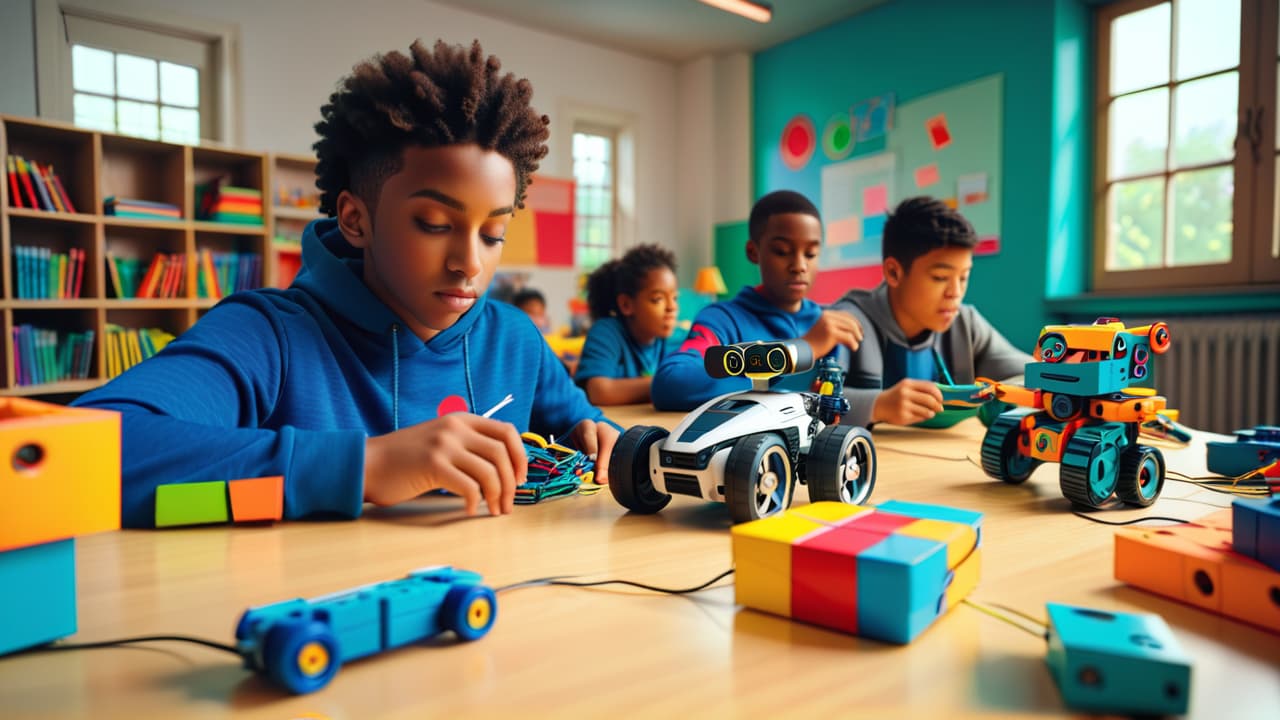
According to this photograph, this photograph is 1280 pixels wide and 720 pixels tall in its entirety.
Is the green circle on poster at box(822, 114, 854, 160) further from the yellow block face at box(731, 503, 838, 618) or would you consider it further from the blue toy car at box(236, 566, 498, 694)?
the blue toy car at box(236, 566, 498, 694)

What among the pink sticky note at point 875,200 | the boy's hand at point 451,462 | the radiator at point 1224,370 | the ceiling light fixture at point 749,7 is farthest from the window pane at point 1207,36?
the boy's hand at point 451,462

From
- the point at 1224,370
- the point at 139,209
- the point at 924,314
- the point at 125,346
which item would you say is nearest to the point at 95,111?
the point at 139,209

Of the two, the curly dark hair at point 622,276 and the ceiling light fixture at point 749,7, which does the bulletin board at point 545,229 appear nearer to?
the ceiling light fixture at point 749,7

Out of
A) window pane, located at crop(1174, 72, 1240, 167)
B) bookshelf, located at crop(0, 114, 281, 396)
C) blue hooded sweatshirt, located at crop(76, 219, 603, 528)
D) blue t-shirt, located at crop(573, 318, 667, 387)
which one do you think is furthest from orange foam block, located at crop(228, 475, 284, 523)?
window pane, located at crop(1174, 72, 1240, 167)

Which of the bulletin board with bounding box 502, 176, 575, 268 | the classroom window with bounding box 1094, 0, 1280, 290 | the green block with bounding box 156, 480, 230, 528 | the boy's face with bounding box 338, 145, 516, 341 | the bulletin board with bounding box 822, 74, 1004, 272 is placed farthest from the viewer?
the bulletin board with bounding box 502, 176, 575, 268

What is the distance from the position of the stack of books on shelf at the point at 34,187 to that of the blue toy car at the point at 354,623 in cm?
347

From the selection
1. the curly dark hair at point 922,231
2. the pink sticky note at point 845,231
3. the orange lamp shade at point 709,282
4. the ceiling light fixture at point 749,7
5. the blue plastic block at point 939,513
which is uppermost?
the ceiling light fixture at point 749,7

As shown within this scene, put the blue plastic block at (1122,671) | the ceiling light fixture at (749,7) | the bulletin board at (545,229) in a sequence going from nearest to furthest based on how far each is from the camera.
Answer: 1. the blue plastic block at (1122,671)
2. the ceiling light fixture at (749,7)
3. the bulletin board at (545,229)

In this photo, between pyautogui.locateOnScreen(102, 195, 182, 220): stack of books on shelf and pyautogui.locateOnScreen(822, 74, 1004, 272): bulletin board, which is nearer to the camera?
pyautogui.locateOnScreen(102, 195, 182, 220): stack of books on shelf

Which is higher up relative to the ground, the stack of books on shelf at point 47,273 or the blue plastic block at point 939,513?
the stack of books on shelf at point 47,273

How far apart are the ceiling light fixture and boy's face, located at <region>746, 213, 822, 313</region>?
9.33 feet

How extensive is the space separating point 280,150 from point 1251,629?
4.56m

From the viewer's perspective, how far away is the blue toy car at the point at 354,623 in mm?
342

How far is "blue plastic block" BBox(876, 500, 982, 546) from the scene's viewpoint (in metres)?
0.48
